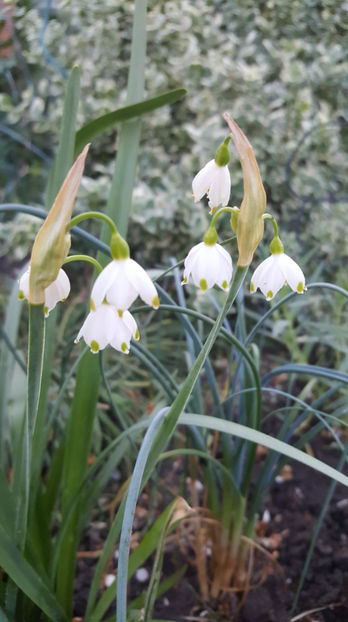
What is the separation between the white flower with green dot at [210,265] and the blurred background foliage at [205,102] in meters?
1.03

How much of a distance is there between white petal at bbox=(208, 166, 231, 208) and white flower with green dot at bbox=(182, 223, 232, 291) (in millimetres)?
65

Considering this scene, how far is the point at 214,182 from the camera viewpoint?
23.4 inches

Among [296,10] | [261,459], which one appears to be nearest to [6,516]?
[261,459]

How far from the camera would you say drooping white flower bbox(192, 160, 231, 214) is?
59 cm

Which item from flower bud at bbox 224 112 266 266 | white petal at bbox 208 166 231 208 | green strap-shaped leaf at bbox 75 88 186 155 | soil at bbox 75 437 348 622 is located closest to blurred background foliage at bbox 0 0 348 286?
soil at bbox 75 437 348 622

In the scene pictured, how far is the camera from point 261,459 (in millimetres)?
1391

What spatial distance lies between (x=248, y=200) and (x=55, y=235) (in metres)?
0.17

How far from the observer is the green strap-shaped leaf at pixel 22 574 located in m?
0.67

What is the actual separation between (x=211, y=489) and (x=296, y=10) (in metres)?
1.65

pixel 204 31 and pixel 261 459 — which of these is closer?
pixel 261 459

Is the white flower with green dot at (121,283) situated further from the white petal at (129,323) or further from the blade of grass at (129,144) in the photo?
the blade of grass at (129,144)

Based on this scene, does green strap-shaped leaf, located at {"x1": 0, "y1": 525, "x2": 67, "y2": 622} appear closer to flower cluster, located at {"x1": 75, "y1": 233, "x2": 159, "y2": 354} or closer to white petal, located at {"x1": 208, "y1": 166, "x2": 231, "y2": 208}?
flower cluster, located at {"x1": 75, "y1": 233, "x2": 159, "y2": 354}

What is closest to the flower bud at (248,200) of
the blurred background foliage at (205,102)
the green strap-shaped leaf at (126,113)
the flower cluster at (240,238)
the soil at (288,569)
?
the flower cluster at (240,238)

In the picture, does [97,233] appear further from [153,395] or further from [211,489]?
[211,489]
